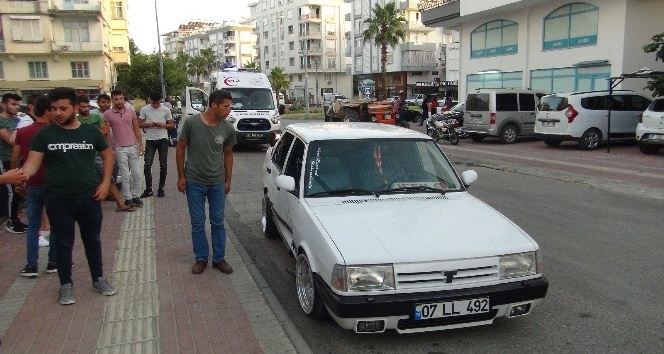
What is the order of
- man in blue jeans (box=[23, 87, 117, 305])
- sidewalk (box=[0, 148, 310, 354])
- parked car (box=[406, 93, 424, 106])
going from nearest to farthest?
1. sidewalk (box=[0, 148, 310, 354])
2. man in blue jeans (box=[23, 87, 117, 305])
3. parked car (box=[406, 93, 424, 106])

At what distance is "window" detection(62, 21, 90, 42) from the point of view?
46062mm

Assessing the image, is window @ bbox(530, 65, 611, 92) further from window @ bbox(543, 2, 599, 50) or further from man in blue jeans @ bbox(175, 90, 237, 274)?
man in blue jeans @ bbox(175, 90, 237, 274)

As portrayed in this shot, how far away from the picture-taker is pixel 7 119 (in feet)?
21.8

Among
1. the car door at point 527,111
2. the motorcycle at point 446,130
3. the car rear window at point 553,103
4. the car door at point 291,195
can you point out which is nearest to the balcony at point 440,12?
the car door at point 527,111

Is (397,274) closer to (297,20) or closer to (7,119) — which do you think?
(7,119)

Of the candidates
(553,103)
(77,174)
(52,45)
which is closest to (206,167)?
(77,174)

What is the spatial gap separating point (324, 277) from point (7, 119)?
5027 mm

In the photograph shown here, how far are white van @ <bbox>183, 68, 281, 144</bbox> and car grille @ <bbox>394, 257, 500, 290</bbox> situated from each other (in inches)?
532

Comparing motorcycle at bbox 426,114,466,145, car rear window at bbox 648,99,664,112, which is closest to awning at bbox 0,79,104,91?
motorcycle at bbox 426,114,466,145

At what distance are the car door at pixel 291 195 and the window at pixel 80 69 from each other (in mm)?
47139

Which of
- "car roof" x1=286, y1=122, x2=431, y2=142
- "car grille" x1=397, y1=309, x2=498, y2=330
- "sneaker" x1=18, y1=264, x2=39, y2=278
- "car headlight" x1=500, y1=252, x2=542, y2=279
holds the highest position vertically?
"car roof" x1=286, y1=122, x2=431, y2=142

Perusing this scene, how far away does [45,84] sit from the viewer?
45688 millimetres

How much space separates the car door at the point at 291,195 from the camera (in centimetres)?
493

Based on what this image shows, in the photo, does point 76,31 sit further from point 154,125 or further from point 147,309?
point 147,309
